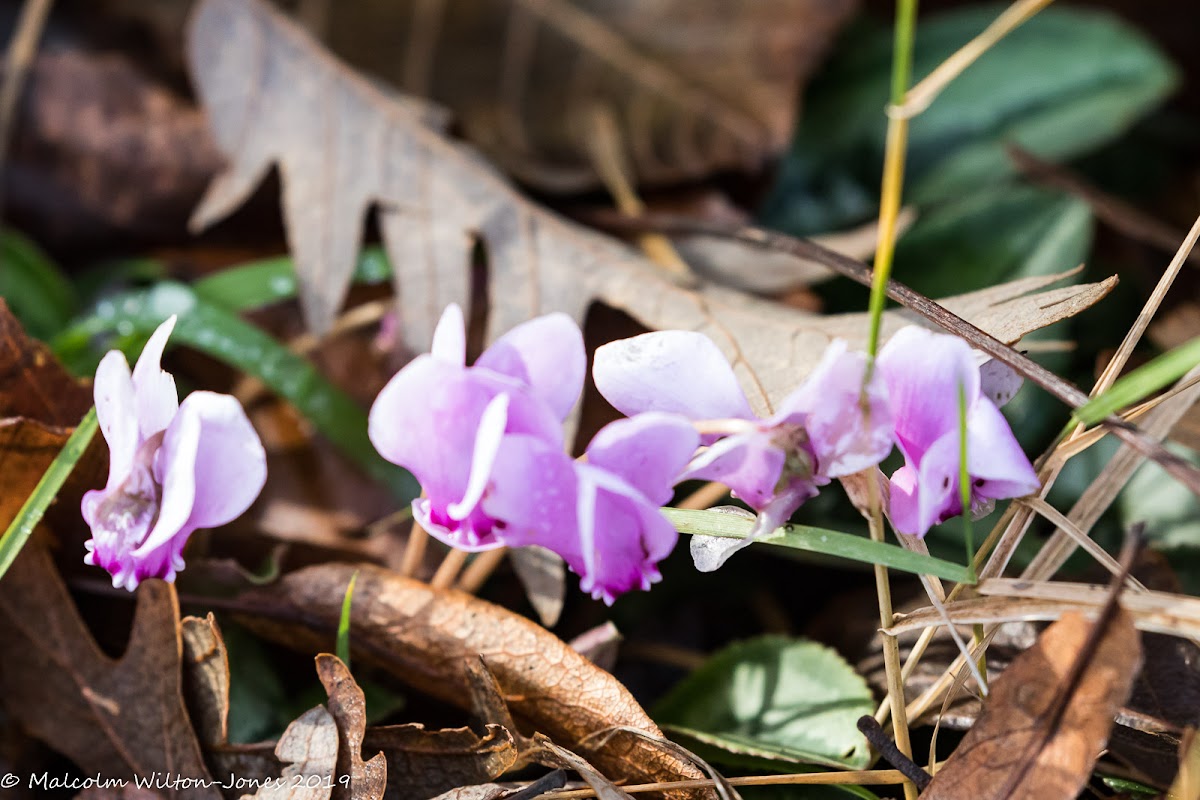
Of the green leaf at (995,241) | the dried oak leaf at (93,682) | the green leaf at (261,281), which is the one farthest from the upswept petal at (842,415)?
the green leaf at (261,281)

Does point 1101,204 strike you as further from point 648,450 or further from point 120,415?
point 120,415

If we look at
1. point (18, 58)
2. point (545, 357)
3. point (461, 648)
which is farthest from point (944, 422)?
point (18, 58)

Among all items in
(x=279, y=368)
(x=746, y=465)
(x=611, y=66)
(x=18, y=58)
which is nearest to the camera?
(x=746, y=465)

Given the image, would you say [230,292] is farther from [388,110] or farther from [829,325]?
[829,325]

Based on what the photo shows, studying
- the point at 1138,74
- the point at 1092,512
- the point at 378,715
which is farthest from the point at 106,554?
the point at 1138,74

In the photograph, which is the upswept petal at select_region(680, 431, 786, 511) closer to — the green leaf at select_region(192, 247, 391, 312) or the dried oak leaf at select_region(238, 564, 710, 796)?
the dried oak leaf at select_region(238, 564, 710, 796)

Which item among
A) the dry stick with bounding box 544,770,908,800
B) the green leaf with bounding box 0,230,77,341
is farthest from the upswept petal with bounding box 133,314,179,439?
the green leaf with bounding box 0,230,77,341

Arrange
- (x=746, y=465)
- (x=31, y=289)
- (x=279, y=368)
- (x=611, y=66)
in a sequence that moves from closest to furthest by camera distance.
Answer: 1. (x=746, y=465)
2. (x=279, y=368)
3. (x=31, y=289)
4. (x=611, y=66)
